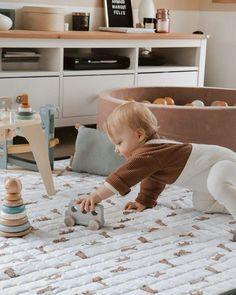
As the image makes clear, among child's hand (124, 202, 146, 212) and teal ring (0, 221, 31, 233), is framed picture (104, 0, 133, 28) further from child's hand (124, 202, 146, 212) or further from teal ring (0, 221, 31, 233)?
teal ring (0, 221, 31, 233)

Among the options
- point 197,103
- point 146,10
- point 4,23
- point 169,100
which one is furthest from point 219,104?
point 4,23

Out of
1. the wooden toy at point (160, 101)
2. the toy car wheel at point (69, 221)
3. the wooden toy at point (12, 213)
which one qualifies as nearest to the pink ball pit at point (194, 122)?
the wooden toy at point (160, 101)

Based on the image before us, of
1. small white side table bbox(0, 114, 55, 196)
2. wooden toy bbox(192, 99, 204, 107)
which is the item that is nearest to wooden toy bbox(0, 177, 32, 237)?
small white side table bbox(0, 114, 55, 196)

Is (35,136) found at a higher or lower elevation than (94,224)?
higher

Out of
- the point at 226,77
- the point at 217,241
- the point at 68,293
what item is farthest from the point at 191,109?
the point at 226,77

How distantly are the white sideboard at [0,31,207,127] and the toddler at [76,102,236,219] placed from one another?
1.19 meters

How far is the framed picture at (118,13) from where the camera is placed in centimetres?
373

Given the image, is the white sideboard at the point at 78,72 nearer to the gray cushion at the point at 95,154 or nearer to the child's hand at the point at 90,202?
the gray cushion at the point at 95,154

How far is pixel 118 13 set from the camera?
3.77 meters

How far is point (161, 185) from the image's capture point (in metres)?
1.96

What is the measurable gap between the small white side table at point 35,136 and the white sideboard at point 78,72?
0.83 metres

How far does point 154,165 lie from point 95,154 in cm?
68

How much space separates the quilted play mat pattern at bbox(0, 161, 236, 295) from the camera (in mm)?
1497

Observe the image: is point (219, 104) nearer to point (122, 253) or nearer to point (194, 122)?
point (194, 122)
